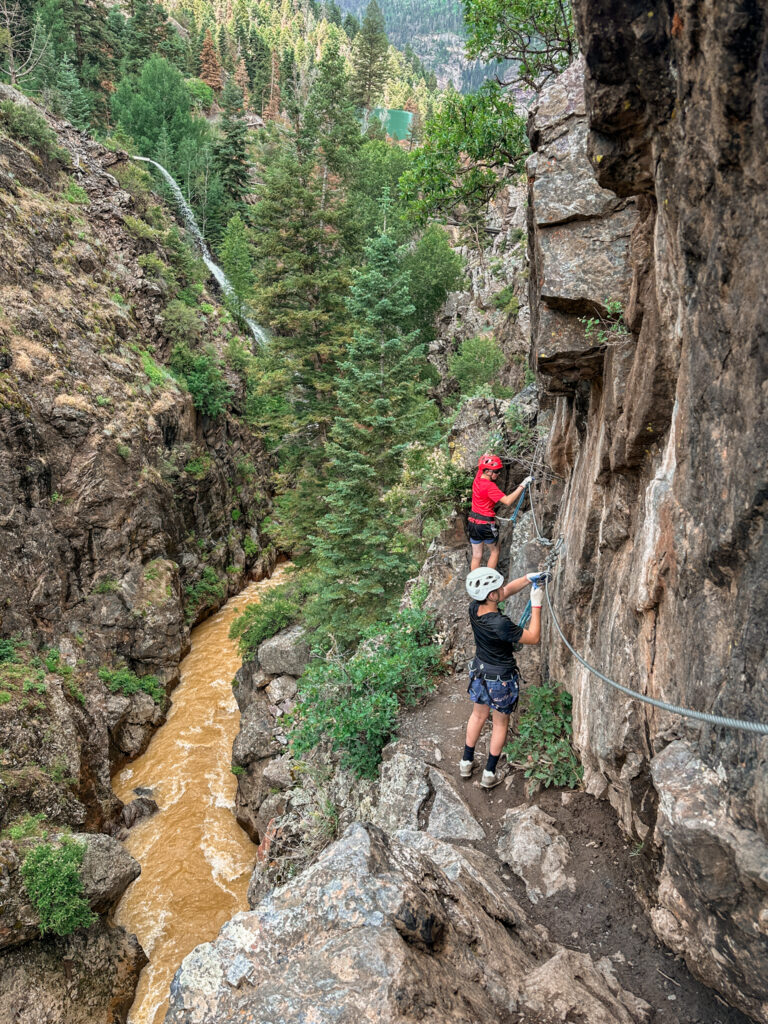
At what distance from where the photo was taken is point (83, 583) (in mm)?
18641

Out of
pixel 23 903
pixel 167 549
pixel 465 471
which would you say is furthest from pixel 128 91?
pixel 23 903

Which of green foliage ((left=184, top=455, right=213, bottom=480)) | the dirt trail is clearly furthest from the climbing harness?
green foliage ((left=184, top=455, right=213, bottom=480))

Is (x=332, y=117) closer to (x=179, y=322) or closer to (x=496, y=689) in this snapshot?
(x=179, y=322)

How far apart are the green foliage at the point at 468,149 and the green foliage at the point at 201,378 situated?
1803 centimetres

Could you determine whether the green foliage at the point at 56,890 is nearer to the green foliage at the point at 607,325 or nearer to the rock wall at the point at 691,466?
the rock wall at the point at 691,466

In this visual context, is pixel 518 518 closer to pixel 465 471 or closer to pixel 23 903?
pixel 465 471

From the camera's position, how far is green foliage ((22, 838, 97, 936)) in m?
11.0

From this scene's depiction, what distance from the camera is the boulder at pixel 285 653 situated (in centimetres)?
1622

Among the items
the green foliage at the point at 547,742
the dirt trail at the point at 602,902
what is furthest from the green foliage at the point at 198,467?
the green foliage at the point at 547,742

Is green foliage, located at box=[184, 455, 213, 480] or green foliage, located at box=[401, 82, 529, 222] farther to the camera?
green foliage, located at box=[184, 455, 213, 480]

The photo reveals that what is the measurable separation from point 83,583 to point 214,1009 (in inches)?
711

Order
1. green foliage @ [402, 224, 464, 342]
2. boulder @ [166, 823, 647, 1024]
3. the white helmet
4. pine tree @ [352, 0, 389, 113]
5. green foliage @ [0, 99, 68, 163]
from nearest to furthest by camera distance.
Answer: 1. boulder @ [166, 823, 647, 1024]
2. the white helmet
3. green foliage @ [0, 99, 68, 163]
4. green foliage @ [402, 224, 464, 342]
5. pine tree @ [352, 0, 389, 113]

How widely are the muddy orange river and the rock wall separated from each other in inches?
462

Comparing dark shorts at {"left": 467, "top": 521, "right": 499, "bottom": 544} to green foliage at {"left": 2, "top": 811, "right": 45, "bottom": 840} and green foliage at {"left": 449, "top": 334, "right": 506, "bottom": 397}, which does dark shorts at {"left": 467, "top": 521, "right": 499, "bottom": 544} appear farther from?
green foliage at {"left": 2, "top": 811, "right": 45, "bottom": 840}
